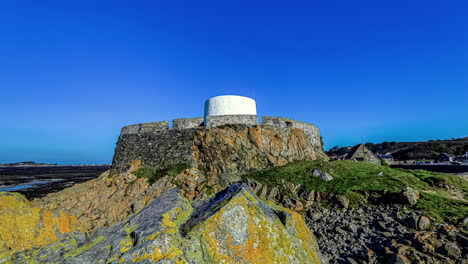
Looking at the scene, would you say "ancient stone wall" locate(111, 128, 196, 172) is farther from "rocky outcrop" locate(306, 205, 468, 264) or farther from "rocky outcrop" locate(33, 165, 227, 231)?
"rocky outcrop" locate(306, 205, 468, 264)

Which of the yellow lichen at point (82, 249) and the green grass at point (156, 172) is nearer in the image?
the yellow lichen at point (82, 249)

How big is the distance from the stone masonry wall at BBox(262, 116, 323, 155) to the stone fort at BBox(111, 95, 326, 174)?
0.34 ft

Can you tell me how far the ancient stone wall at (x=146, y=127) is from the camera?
23.5m

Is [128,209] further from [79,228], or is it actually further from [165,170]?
[79,228]

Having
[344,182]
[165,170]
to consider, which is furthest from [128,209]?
[344,182]

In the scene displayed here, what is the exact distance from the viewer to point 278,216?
18.0ft

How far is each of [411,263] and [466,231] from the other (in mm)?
3445

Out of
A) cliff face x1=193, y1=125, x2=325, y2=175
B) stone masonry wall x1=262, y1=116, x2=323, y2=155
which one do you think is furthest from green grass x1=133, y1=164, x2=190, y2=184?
stone masonry wall x1=262, y1=116, x2=323, y2=155

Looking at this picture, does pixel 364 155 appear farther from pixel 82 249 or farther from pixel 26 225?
pixel 26 225

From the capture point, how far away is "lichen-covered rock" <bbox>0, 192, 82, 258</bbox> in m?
4.84

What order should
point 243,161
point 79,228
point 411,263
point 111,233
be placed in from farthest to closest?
point 243,161 → point 411,263 → point 79,228 → point 111,233

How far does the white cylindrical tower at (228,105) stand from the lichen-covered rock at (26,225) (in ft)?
62.4

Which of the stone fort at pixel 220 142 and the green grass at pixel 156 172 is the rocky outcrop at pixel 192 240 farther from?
the green grass at pixel 156 172

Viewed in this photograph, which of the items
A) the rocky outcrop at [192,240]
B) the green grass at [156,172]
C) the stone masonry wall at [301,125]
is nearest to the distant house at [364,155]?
the stone masonry wall at [301,125]
